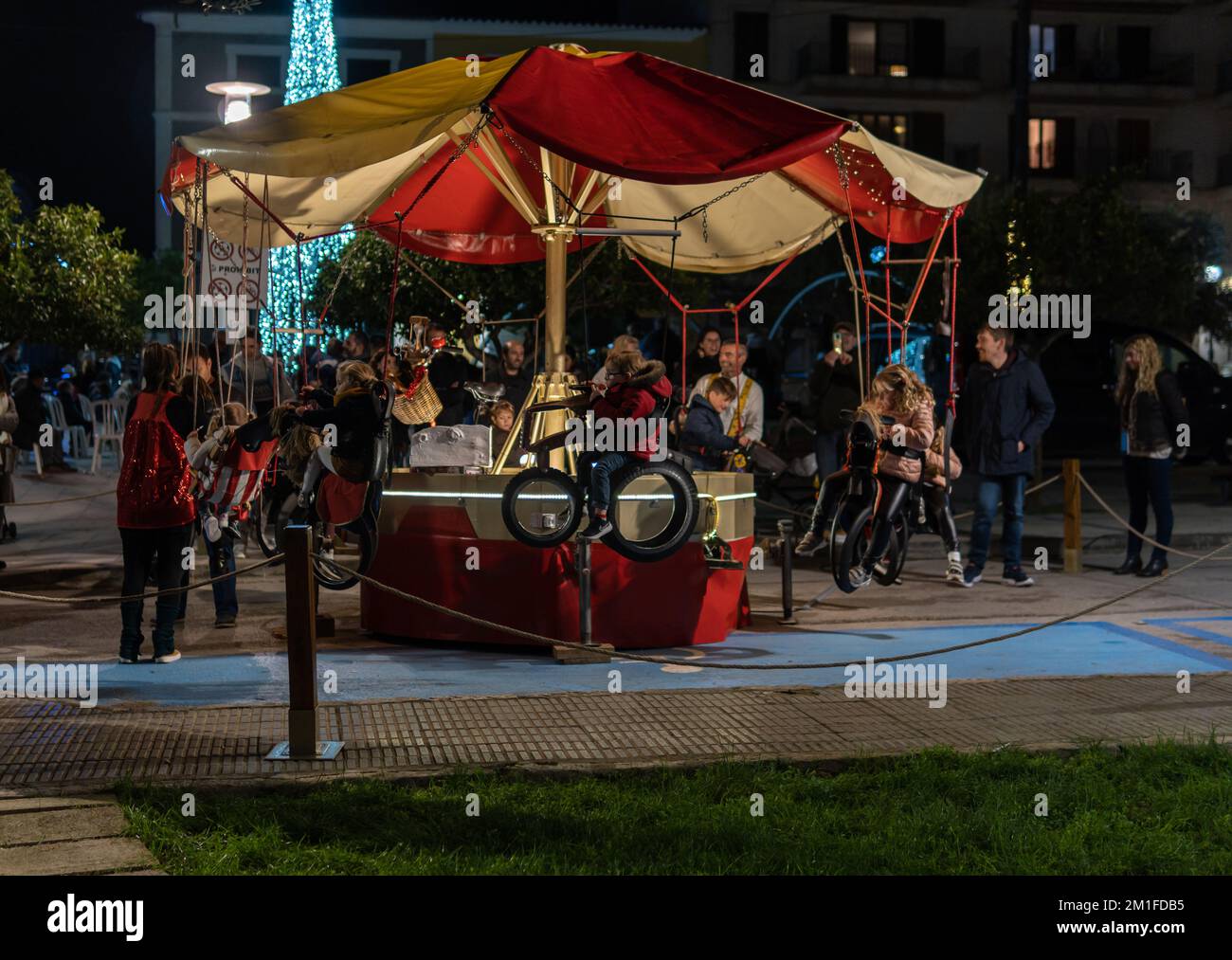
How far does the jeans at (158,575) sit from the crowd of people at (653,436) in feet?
0.03

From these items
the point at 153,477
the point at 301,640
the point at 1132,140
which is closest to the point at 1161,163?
the point at 1132,140

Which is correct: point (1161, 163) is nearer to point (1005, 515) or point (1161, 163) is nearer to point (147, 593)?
point (1005, 515)

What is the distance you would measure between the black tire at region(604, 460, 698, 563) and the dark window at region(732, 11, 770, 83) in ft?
124

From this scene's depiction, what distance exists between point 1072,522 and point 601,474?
6324 millimetres

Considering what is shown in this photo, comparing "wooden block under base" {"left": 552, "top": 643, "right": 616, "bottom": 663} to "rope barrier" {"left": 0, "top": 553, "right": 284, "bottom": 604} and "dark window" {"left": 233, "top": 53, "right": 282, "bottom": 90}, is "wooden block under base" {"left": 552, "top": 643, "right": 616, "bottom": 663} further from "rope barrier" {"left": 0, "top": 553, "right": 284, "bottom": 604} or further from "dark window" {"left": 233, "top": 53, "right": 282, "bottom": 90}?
"dark window" {"left": 233, "top": 53, "right": 282, "bottom": 90}

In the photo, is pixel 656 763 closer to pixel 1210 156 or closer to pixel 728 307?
pixel 728 307

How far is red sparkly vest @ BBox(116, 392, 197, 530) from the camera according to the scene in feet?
27.9

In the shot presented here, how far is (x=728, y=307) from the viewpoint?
39.8ft

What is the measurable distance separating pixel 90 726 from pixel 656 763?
104 inches

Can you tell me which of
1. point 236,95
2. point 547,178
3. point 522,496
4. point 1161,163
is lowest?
point 522,496

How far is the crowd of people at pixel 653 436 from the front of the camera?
341 inches

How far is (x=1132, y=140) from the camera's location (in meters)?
47.7
